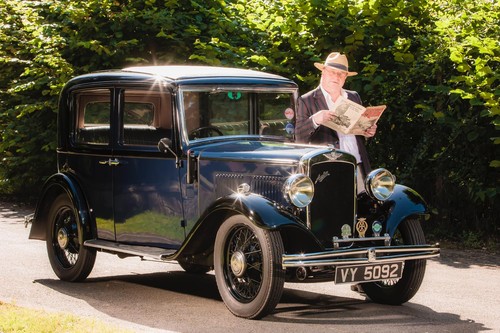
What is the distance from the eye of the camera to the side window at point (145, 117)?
327 inches

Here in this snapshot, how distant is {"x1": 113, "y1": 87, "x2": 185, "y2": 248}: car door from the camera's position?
8.22 metres

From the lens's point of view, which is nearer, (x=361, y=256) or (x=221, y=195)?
(x=361, y=256)

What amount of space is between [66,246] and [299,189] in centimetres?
293

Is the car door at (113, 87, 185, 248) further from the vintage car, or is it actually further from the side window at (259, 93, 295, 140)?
the side window at (259, 93, 295, 140)

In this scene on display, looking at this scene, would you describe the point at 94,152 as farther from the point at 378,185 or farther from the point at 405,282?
the point at 405,282

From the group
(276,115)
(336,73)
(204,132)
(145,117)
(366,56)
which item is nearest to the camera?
(204,132)

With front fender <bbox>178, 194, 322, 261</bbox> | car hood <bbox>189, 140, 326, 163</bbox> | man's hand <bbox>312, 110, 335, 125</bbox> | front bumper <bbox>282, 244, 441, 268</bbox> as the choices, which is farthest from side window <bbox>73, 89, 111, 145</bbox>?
front bumper <bbox>282, 244, 441, 268</bbox>

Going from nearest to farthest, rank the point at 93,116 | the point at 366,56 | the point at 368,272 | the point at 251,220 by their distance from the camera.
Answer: the point at 251,220, the point at 368,272, the point at 93,116, the point at 366,56

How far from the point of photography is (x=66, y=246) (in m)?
9.12

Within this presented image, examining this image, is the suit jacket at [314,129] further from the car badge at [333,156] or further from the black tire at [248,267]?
the black tire at [248,267]

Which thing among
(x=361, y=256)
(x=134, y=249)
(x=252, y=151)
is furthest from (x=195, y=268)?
(x=361, y=256)

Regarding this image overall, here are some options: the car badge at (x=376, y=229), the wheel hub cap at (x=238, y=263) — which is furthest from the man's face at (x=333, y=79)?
the wheel hub cap at (x=238, y=263)

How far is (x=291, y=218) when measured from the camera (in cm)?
704

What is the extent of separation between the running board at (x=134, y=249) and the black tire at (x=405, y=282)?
1707 millimetres
